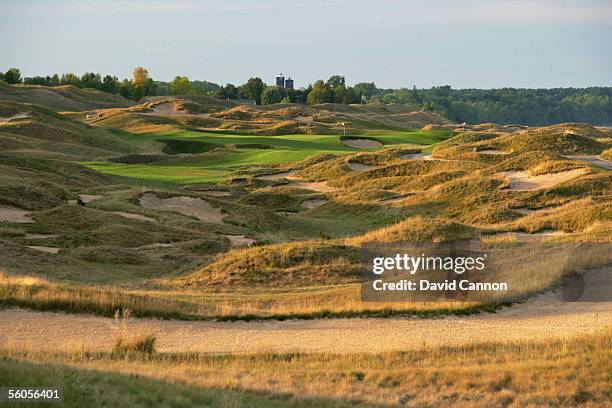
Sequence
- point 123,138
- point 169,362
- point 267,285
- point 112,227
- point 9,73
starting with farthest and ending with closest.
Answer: point 9,73
point 123,138
point 112,227
point 267,285
point 169,362

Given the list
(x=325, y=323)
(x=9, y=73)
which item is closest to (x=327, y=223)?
(x=325, y=323)

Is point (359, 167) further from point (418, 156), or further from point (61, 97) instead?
point (61, 97)

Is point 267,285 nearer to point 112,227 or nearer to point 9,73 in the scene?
point 112,227

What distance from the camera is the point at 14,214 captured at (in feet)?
121

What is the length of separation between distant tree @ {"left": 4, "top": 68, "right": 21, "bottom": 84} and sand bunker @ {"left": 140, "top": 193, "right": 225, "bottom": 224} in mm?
124388

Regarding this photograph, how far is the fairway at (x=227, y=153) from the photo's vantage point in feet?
211

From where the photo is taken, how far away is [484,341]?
54.1 ft

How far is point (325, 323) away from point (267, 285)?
7.31 metres

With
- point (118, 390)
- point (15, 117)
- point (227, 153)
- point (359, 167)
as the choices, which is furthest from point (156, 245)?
point (15, 117)

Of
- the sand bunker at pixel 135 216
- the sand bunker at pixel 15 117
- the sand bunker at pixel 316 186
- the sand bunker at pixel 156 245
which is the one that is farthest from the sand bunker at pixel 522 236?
the sand bunker at pixel 15 117

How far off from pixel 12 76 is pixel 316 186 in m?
119

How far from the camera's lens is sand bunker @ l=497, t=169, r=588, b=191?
4394cm

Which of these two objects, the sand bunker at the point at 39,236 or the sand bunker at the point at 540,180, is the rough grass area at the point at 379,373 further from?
the sand bunker at the point at 540,180

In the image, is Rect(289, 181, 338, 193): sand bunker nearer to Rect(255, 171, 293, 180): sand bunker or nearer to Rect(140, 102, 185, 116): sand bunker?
Rect(255, 171, 293, 180): sand bunker
